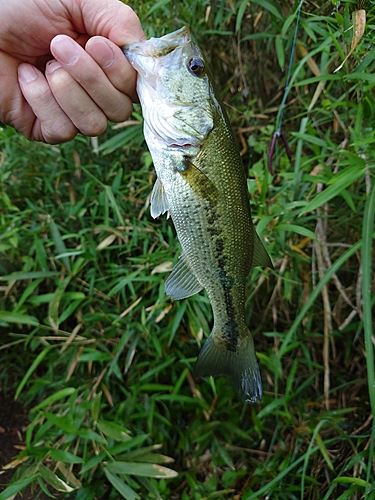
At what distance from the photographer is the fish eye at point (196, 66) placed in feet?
4.48

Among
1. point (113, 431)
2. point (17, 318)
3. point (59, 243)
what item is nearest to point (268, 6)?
point (59, 243)

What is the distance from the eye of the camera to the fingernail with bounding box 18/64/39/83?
155 centimetres

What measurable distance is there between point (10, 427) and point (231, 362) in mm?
1833

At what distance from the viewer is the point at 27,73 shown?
156 centimetres

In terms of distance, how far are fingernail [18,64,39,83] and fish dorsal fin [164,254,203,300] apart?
2.89ft

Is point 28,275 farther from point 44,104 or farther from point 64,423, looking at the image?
point 44,104

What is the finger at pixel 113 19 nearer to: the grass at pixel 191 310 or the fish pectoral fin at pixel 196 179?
the fish pectoral fin at pixel 196 179

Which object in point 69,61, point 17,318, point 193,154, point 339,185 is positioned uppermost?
point 69,61

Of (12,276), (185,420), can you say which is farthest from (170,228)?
(185,420)

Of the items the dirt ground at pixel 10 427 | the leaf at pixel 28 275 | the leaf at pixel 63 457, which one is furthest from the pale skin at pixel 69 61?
the dirt ground at pixel 10 427

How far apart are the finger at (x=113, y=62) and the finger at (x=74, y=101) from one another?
120 millimetres

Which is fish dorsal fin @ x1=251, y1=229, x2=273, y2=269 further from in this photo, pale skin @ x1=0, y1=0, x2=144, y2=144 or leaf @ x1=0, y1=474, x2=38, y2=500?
leaf @ x1=0, y1=474, x2=38, y2=500

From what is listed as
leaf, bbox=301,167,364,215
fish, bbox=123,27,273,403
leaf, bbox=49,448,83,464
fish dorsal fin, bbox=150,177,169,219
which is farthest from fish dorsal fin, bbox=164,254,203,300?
leaf, bbox=49,448,83,464

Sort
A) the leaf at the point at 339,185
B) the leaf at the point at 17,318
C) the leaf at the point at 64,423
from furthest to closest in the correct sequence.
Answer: the leaf at the point at 17,318 < the leaf at the point at 64,423 < the leaf at the point at 339,185
